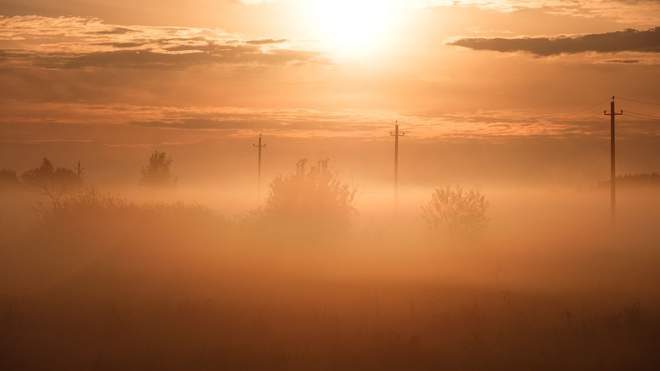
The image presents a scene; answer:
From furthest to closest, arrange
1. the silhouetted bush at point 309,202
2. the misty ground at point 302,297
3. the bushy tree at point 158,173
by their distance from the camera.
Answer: the bushy tree at point 158,173 → the silhouetted bush at point 309,202 → the misty ground at point 302,297

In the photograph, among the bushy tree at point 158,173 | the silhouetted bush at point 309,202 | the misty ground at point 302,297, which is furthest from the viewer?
the bushy tree at point 158,173

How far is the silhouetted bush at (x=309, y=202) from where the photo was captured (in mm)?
38875

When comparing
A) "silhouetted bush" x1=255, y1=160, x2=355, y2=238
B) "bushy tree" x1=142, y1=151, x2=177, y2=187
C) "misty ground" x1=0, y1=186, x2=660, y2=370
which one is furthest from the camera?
"bushy tree" x1=142, y1=151, x2=177, y2=187

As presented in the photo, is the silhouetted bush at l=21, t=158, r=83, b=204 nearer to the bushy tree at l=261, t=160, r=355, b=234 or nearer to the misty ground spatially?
the misty ground

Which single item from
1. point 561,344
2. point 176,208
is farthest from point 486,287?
point 176,208

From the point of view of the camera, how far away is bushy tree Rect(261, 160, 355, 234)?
3891 cm

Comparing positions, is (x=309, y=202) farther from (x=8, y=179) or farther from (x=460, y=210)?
(x=8, y=179)

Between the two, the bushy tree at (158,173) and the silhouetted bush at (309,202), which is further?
the bushy tree at (158,173)

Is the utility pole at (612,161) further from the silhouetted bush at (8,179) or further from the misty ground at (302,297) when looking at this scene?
the silhouetted bush at (8,179)

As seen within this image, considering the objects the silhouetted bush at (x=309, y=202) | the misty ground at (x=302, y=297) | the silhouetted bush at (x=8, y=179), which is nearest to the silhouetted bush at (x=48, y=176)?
the silhouetted bush at (x=8, y=179)

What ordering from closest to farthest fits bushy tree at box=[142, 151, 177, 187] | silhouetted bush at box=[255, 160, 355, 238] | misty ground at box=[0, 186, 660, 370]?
misty ground at box=[0, 186, 660, 370] → silhouetted bush at box=[255, 160, 355, 238] → bushy tree at box=[142, 151, 177, 187]

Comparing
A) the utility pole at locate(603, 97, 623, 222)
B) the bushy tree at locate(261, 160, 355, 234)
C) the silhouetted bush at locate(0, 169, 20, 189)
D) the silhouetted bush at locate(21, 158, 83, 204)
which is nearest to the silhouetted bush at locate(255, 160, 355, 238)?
the bushy tree at locate(261, 160, 355, 234)

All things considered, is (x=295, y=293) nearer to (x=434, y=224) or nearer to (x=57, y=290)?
(x=57, y=290)

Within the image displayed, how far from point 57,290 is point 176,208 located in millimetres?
13424
